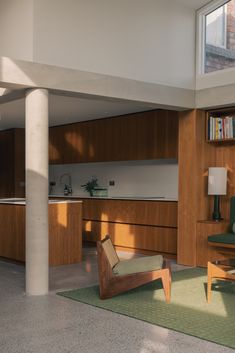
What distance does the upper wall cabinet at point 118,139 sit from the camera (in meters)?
8.91

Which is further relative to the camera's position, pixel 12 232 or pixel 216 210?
pixel 12 232

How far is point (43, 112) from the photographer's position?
19.4 feet

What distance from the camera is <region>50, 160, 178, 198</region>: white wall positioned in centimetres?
945

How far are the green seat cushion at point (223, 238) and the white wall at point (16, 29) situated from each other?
3448 millimetres

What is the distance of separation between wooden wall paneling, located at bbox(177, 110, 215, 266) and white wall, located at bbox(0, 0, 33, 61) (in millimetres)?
2905

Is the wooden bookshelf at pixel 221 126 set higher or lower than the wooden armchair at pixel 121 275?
higher

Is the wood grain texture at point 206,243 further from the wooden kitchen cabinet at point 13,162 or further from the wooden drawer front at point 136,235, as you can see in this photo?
the wooden kitchen cabinet at point 13,162

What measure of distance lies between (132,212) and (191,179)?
5.44 ft

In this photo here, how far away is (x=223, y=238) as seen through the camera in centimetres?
696

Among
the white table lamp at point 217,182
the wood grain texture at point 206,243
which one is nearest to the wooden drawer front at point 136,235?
the wood grain texture at point 206,243

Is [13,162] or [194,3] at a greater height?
[194,3]

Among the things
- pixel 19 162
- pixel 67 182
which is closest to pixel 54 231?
pixel 67 182

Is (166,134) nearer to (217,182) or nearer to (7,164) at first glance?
(217,182)

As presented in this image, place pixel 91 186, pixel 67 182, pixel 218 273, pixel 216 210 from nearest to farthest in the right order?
pixel 218 273, pixel 216 210, pixel 91 186, pixel 67 182
